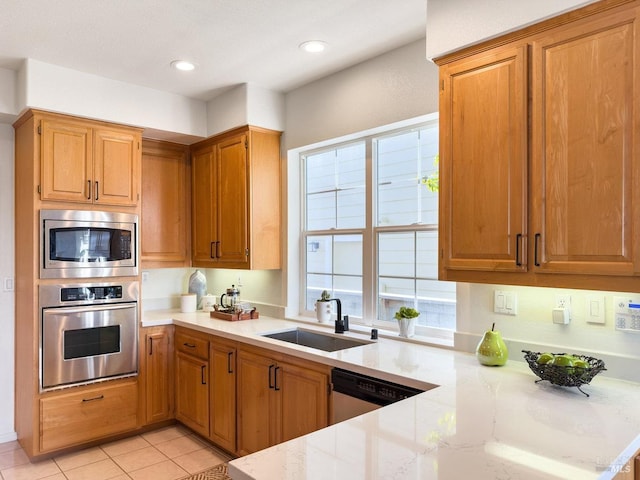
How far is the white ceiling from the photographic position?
2.30 metres

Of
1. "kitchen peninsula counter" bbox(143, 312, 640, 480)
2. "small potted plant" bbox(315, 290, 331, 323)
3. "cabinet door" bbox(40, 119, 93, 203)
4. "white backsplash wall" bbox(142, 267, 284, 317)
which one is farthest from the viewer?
"white backsplash wall" bbox(142, 267, 284, 317)

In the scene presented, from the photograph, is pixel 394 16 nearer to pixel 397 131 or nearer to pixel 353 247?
pixel 397 131

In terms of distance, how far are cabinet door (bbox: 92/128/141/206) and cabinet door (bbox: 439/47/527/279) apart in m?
2.43

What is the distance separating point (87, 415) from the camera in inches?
127

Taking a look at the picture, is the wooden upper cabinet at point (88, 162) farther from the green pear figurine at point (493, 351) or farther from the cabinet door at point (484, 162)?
the green pear figurine at point (493, 351)

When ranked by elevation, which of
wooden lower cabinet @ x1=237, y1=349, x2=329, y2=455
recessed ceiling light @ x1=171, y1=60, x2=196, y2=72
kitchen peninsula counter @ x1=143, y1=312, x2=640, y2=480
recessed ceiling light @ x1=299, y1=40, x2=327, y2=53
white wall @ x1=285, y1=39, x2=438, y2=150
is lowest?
wooden lower cabinet @ x1=237, y1=349, x2=329, y2=455

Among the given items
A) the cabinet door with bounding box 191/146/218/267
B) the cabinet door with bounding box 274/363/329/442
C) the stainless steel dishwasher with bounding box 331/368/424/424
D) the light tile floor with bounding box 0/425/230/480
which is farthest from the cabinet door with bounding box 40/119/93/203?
the stainless steel dishwasher with bounding box 331/368/424/424

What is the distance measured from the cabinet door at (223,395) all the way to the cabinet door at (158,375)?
60 cm

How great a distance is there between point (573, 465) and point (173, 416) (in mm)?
3198

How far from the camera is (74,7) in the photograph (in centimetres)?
230

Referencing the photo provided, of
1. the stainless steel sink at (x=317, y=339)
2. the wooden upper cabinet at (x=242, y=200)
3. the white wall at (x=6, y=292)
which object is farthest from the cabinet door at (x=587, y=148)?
the white wall at (x=6, y=292)

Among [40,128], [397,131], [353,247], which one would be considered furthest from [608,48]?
[40,128]

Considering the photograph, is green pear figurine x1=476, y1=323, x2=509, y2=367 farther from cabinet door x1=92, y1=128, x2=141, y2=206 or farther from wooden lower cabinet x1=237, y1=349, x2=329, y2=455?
cabinet door x1=92, y1=128, x2=141, y2=206

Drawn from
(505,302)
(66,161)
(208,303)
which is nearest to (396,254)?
(505,302)
